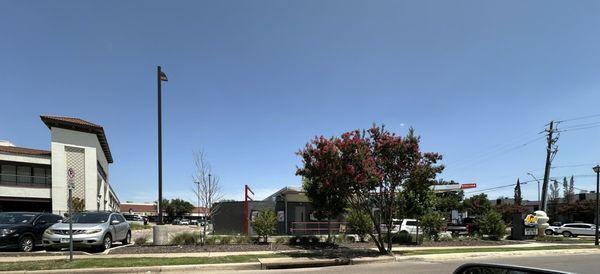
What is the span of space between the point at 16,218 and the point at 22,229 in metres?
1.25

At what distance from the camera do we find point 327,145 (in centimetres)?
1797

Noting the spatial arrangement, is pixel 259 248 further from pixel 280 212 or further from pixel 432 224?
pixel 280 212

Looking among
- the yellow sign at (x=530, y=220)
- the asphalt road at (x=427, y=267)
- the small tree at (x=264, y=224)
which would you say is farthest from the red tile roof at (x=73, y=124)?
the yellow sign at (x=530, y=220)

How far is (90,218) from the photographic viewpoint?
19.4 meters

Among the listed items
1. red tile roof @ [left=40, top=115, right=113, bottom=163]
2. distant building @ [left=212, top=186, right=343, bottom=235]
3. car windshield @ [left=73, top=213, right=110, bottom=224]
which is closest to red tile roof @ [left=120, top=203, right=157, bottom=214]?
red tile roof @ [left=40, top=115, right=113, bottom=163]

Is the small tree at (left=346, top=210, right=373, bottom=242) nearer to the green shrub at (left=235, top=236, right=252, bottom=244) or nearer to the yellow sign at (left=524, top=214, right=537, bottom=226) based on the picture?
the green shrub at (left=235, top=236, right=252, bottom=244)

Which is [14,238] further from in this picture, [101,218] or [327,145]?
[327,145]

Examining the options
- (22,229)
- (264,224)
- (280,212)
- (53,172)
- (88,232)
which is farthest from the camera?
(53,172)

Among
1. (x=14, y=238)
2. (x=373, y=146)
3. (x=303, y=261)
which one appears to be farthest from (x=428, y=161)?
(x=14, y=238)

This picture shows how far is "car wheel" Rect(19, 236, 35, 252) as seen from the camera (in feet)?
61.3

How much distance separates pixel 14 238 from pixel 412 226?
78.2 ft

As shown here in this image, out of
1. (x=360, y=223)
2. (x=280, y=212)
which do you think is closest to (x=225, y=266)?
(x=360, y=223)

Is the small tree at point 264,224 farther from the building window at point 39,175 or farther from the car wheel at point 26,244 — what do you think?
the building window at point 39,175

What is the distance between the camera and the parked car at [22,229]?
18.3 metres
